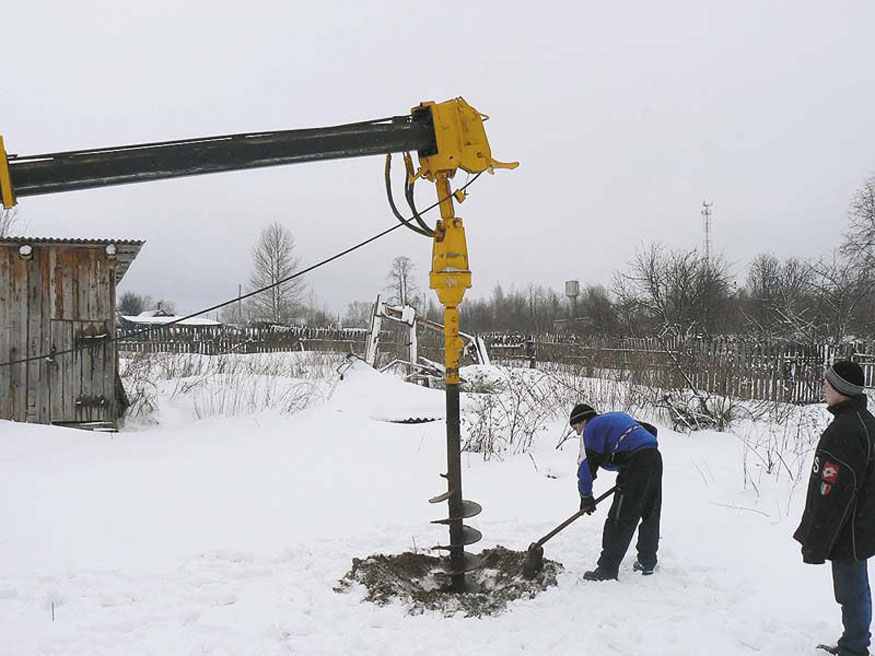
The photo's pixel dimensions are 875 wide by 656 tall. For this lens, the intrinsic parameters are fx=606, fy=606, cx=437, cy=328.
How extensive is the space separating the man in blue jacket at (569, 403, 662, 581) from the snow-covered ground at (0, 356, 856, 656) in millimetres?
195

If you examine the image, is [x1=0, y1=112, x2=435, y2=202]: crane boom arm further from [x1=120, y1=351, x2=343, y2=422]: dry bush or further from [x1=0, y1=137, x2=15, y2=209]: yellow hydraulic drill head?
[x1=120, y1=351, x2=343, y2=422]: dry bush

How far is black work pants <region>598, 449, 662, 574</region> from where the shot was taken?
4.55 metres

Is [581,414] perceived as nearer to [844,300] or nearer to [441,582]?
[441,582]

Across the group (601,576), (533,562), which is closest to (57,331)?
(533,562)

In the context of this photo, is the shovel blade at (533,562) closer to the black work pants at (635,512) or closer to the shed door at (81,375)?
the black work pants at (635,512)

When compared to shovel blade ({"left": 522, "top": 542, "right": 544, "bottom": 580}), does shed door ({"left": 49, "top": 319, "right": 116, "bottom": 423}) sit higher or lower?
higher

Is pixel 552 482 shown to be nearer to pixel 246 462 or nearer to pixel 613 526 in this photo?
pixel 613 526

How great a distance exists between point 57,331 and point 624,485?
8.79 m

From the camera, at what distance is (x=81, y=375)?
9.52 meters

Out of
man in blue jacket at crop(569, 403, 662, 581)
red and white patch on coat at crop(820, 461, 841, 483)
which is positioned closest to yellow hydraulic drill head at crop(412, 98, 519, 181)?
man in blue jacket at crop(569, 403, 662, 581)

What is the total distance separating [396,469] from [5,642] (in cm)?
477

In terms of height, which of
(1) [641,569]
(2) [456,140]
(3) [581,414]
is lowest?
(1) [641,569]

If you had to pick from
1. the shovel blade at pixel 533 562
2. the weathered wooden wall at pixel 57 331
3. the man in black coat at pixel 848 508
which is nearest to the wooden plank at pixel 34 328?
the weathered wooden wall at pixel 57 331

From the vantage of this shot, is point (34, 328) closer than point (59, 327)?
Yes
